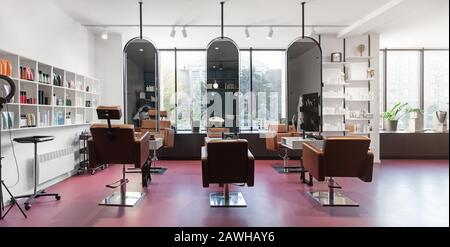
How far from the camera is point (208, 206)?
11.3 feet

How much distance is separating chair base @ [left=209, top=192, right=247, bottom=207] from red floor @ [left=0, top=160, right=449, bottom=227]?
0.10 metres

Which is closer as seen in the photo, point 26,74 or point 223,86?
point 26,74

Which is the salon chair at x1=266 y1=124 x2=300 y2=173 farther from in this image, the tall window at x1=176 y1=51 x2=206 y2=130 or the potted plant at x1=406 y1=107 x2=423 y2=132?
the potted plant at x1=406 y1=107 x2=423 y2=132

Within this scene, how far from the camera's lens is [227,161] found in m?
3.20

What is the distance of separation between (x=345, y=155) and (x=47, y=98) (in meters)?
4.44

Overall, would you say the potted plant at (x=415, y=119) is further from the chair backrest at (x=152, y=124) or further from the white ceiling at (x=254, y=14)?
the chair backrest at (x=152, y=124)

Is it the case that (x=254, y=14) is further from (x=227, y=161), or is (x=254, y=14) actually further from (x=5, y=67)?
(x=5, y=67)

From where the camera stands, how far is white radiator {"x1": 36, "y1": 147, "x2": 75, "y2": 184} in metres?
4.09

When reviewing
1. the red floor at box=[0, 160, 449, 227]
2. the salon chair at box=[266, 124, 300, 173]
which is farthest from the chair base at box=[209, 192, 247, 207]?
the salon chair at box=[266, 124, 300, 173]

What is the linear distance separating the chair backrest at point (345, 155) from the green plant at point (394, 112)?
4.73 metres

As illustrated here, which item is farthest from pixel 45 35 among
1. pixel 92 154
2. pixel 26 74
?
pixel 92 154

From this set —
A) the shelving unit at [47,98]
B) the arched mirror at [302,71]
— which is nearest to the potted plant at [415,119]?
the arched mirror at [302,71]
